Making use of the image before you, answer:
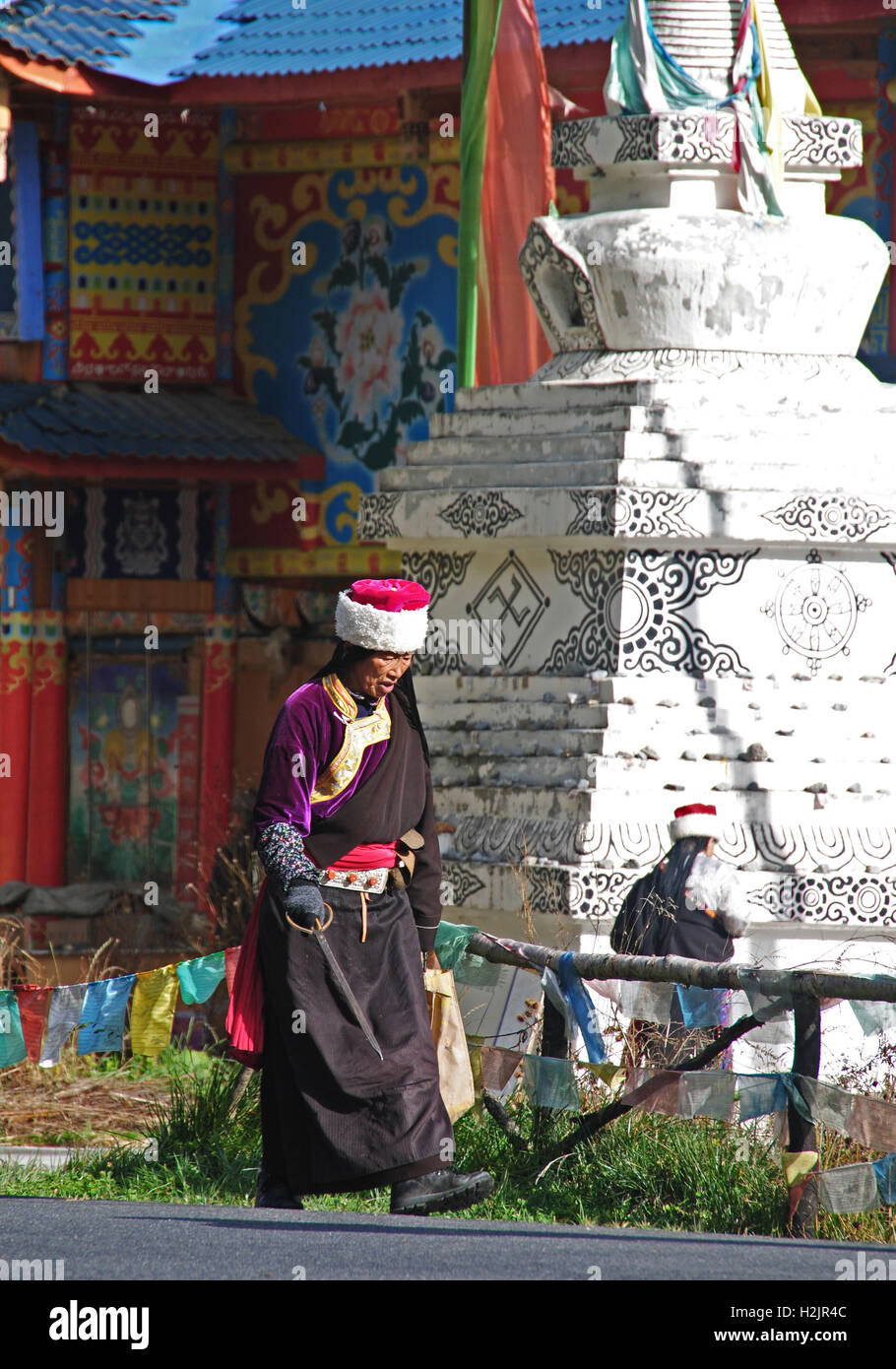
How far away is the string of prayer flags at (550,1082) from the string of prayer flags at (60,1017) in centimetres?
168

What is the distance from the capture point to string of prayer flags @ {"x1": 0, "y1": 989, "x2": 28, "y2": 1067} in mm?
7301

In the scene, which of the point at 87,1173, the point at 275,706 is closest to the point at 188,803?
the point at 275,706

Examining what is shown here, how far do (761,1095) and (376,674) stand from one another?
1455 mm

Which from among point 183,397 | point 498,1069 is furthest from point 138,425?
point 498,1069

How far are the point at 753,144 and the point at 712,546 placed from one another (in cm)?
142

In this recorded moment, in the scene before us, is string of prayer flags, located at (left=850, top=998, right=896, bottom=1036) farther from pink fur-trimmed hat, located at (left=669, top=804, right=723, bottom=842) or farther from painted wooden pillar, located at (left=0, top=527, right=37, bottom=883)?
painted wooden pillar, located at (left=0, top=527, right=37, bottom=883)

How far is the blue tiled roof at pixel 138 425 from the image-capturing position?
13.2 metres

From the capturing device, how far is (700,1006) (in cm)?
614

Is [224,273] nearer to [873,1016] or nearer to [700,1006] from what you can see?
[700,1006]

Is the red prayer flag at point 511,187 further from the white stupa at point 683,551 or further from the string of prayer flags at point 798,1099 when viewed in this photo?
the string of prayer flags at point 798,1099

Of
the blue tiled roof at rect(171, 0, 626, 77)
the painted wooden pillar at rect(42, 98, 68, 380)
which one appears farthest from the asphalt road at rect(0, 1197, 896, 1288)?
the painted wooden pillar at rect(42, 98, 68, 380)

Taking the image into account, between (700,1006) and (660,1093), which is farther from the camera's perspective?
(700,1006)

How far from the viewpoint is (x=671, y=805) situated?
753cm

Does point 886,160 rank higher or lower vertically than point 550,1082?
higher
